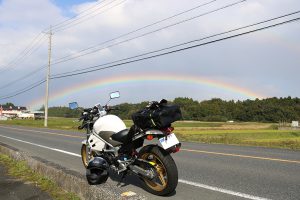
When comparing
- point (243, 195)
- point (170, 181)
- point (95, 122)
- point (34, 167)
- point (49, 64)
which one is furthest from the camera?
point (49, 64)

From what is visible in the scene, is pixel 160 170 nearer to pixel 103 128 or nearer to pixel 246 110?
pixel 103 128

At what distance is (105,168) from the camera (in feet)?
20.1

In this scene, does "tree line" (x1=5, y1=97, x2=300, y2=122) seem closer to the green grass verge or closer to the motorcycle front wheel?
the green grass verge

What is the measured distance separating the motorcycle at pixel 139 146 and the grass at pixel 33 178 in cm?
52

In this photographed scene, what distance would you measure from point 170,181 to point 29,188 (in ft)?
8.79

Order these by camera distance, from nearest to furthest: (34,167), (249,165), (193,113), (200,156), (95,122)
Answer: (95,122) < (34,167) < (249,165) < (200,156) < (193,113)

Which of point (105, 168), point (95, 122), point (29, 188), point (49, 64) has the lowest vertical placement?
point (29, 188)

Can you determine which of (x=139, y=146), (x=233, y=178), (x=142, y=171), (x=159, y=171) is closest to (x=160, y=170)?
(x=159, y=171)

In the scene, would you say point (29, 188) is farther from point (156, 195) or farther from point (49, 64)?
point (49, 64)

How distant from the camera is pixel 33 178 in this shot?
24.4 feet

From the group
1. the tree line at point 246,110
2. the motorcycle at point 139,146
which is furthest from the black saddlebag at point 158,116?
the tree line at point 246,110

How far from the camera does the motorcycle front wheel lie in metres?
5.36

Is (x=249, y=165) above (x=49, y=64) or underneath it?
underneath

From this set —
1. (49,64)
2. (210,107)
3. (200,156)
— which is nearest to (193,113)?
(210,107)
